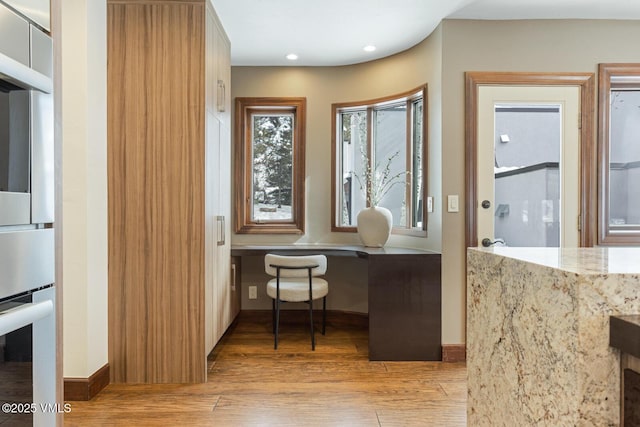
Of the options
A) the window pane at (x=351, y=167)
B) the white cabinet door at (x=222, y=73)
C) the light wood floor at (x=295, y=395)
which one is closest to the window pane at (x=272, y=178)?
the window pane at (x=351, y=167)

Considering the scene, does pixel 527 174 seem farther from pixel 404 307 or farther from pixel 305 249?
pixel 305 249

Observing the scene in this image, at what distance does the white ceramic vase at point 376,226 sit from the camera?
11.5ft

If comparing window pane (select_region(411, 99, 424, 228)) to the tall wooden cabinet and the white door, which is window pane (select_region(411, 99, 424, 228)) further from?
the tall wooden cabinet

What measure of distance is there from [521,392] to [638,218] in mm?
2890

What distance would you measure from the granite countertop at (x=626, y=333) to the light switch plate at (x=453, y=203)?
7.38 ft

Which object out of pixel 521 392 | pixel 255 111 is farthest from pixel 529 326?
pixel 255 111

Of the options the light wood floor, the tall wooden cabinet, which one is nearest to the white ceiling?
the tall wooden cabinet

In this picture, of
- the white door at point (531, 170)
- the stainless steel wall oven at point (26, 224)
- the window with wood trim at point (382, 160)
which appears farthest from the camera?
the window with wood trim at point (382, 160)

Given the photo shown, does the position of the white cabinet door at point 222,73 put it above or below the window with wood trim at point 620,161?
above

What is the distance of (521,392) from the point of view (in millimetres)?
981

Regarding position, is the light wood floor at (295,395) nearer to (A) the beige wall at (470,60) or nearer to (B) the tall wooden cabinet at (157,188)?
(B) the tall wooden cabinet at (157,188)

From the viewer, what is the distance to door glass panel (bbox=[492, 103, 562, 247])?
2986 millimetres

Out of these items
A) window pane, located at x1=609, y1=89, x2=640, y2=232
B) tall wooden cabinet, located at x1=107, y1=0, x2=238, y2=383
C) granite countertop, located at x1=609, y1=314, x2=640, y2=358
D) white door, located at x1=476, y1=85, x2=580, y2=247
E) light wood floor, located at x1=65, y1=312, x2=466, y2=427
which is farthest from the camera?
window pane, located at x1=609, y1=89, x2=640, y2=232

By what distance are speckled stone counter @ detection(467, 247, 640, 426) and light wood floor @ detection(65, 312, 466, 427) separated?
103 centimetres
